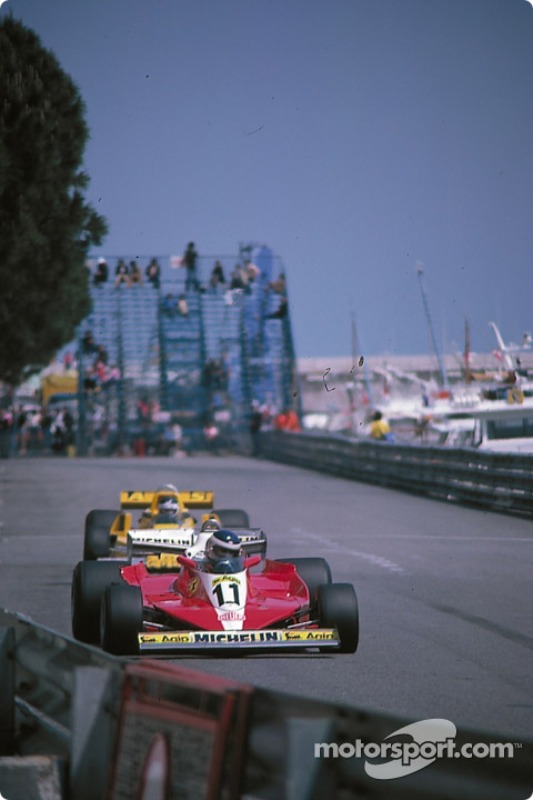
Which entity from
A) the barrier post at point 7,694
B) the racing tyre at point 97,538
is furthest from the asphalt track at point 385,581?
the barrier post at point 7,694

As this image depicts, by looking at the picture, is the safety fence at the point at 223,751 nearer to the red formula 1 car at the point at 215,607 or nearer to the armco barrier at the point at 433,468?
the red formula 1 car at the point at 215,607

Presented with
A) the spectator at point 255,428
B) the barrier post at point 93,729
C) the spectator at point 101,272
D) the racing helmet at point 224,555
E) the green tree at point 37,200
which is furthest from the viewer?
the spectator at point 101,272

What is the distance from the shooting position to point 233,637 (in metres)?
9.63

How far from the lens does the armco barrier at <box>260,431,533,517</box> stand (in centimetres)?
2364

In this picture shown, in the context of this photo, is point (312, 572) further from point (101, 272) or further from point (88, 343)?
point (88, 343)

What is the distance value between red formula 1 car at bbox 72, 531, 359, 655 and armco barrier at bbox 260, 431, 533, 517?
12499mm

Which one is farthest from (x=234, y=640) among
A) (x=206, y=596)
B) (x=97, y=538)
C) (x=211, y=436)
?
(x=211, y=436)

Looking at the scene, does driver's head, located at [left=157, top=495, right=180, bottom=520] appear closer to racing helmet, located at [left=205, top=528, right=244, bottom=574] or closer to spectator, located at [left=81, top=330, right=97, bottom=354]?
racing helmet, located at [left=205, top=528, right=244, bottom=574]

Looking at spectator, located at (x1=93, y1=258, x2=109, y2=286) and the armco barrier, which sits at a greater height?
spectator, located at (x1=93, y1=258, x2=109, y2=286)

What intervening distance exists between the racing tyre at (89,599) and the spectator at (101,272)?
37.2 m

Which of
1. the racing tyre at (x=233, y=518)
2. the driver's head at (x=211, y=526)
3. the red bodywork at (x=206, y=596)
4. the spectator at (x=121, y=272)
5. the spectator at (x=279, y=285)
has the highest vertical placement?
the spectator at (x=121, y=272)

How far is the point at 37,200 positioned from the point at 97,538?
15243mm

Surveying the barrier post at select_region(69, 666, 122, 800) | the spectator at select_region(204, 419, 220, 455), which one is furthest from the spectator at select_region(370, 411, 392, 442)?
the barrier post at select_region(69, 666, 122, 800)

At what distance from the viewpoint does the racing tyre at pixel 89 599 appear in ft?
34.4
